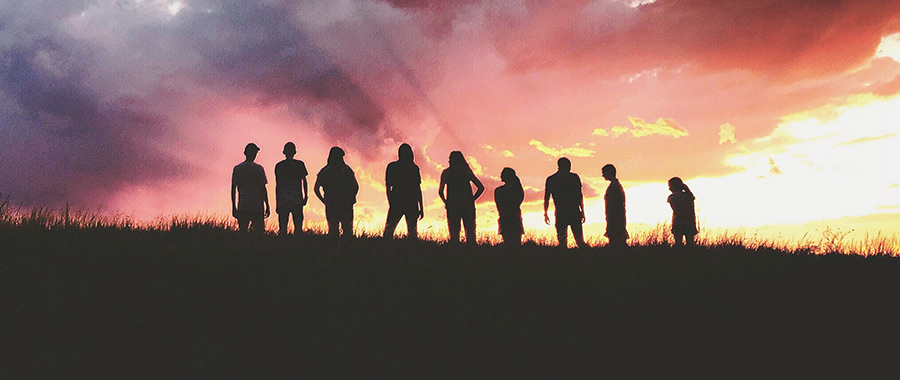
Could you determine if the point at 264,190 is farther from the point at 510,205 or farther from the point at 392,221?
the point at 510,205

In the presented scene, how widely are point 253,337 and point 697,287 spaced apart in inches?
194

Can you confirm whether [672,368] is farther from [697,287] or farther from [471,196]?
[471,196]

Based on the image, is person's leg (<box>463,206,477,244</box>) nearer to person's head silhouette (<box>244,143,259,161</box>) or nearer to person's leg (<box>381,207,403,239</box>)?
person's leg (<box>381,207,403,239</box>)

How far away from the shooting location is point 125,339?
4.93 meters

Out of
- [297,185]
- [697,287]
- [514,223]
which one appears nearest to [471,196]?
[514,223]

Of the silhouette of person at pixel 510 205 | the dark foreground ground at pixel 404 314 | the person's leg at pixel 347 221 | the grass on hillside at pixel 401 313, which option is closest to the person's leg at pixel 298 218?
the person's leg at pixel 347 221

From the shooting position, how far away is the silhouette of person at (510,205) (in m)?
11.8

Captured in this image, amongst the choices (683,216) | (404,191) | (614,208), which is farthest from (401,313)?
(683,216)

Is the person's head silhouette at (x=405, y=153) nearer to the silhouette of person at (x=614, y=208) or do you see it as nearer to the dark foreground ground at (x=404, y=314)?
the dark foreground ground at (x=404, y=314)

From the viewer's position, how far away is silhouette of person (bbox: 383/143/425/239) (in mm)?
10422

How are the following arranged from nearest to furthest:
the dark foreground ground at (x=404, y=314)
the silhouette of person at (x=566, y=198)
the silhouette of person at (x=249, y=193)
Answer: the dark foreground ground at (x=404, y=314) < the silhouette of person at (x=249, y=193) < the silhouette of person at (x=566, y=198)

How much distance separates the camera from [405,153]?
10555mm

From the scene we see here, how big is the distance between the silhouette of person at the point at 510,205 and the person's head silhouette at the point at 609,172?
5.45ft

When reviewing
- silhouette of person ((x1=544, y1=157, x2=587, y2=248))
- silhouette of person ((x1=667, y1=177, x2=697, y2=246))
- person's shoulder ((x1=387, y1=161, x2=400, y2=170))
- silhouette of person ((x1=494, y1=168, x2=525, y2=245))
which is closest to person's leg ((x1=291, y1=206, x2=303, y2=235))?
person's shoulder ((x1=387, y1=161, x2=400, y2=170))
